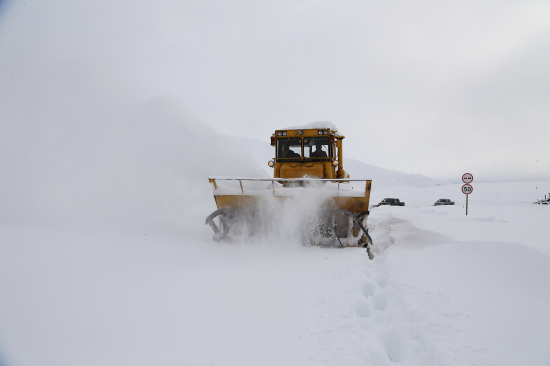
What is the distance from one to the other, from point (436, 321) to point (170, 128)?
9.15 m

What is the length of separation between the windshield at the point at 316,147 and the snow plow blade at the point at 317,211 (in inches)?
58.9

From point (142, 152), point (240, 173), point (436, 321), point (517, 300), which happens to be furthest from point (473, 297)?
point (142, 152)

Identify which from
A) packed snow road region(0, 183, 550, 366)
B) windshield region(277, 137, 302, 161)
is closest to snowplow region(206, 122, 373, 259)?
windshield region(277, 137, 302, 161)

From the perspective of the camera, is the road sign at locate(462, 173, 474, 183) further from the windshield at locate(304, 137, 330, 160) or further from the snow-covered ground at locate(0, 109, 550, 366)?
the windshield at locate(304, 137, 330, 160)

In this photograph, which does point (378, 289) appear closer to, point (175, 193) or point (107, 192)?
point (175, 193)

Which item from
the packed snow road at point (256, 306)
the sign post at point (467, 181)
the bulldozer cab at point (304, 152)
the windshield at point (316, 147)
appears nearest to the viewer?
the packed snow road at point (256, 306)

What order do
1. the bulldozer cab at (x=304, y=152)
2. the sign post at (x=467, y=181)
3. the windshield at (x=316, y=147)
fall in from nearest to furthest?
the bulldozer cab at (x=304, y=152) → the windshield at (x=316, y=147) → the sign post at (x=467, y=181)

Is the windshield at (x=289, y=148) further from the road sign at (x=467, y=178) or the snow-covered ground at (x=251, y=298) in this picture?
the road sign at (x=467, y=178)

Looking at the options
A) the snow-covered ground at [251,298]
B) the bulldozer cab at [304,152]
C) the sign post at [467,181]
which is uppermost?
the bulldozer cab at [304,152]

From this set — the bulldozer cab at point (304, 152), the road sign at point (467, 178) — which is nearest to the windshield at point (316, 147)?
the bulldozer cab at point (304, 152)

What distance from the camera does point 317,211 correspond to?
20.7 ft

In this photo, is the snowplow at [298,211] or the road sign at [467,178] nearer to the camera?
the snowplow at [298,211]

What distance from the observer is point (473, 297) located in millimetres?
3199

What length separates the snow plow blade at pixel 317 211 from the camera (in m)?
6.23
